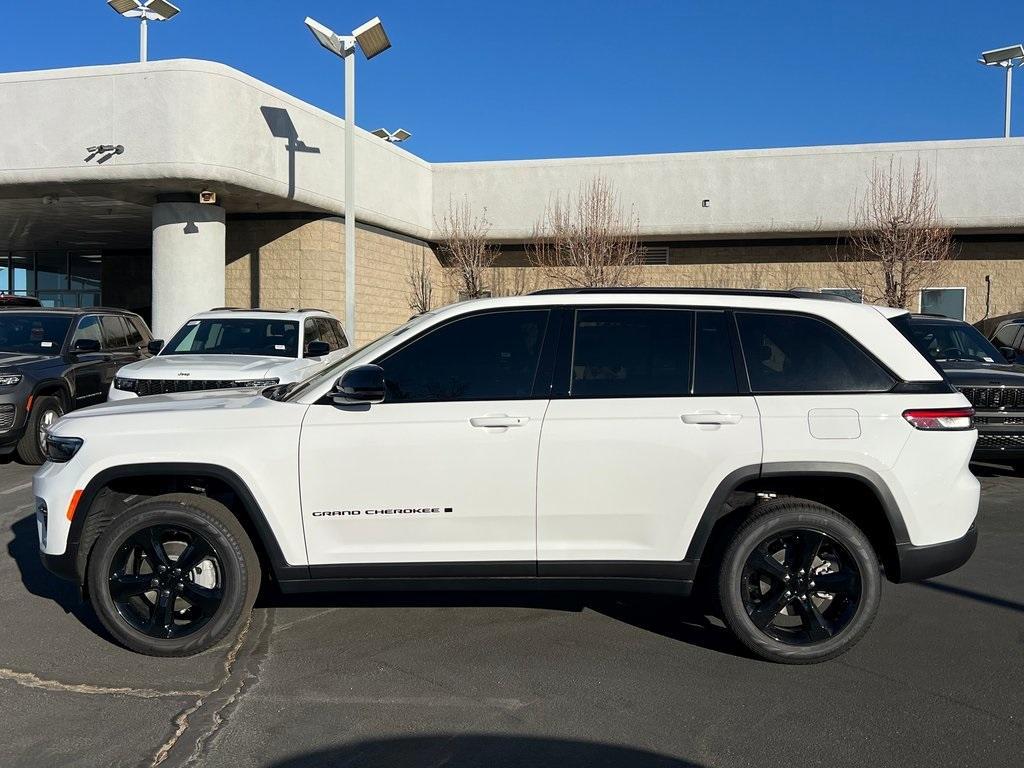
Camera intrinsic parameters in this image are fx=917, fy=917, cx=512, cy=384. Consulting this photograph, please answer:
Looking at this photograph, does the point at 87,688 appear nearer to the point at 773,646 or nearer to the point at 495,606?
the point at 495,606

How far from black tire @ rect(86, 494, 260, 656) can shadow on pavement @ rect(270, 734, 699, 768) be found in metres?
1.19

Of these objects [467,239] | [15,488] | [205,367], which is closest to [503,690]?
[205,367]

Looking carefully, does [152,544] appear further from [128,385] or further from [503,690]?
[128,385]

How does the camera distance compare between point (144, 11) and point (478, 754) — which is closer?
point (478, 754)

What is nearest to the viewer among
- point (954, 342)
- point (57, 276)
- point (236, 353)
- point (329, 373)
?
point (329, 373)

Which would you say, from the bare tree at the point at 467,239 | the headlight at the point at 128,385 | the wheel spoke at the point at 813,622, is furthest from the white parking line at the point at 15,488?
the bare tree at the point at 467,239

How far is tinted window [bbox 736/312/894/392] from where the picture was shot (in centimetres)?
461

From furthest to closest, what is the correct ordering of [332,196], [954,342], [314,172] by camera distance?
[332,196], [314,172], [954,342]

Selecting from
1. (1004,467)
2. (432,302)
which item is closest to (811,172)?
(432,302)

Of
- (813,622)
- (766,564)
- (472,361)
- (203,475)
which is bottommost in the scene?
(813,622)

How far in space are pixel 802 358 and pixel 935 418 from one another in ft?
2.28

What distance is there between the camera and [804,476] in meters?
4.51

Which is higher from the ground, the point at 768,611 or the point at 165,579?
the point at 165,579

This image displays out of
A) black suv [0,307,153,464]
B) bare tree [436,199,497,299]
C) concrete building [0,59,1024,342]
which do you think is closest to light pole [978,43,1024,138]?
concrete building [0,59,1024,342]
